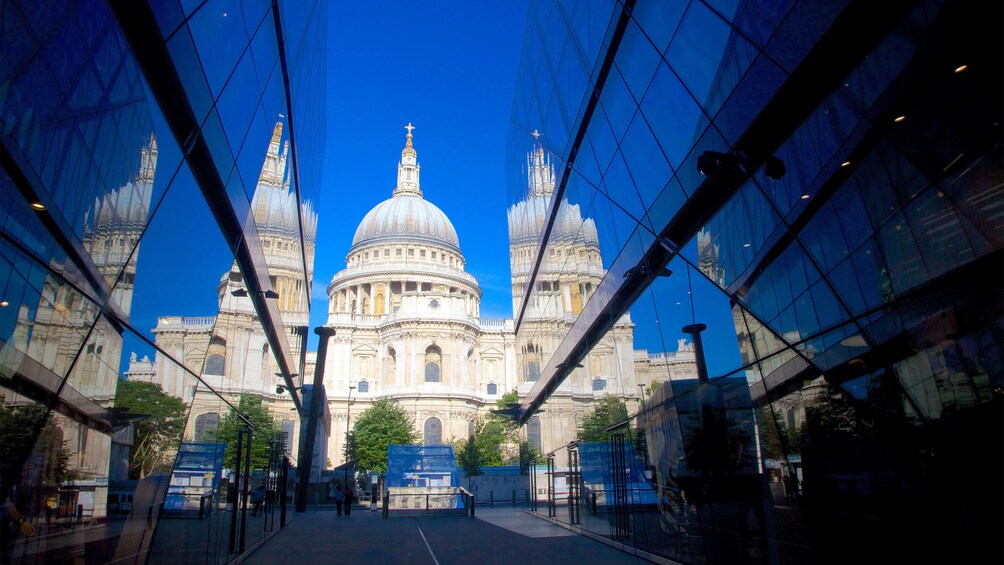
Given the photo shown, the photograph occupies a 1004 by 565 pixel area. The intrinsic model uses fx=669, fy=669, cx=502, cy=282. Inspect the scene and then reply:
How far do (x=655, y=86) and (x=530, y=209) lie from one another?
15.5 meters

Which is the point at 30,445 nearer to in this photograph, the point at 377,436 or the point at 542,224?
the point at 542,224

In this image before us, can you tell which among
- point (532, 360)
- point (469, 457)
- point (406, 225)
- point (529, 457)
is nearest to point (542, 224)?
point (532, 360)

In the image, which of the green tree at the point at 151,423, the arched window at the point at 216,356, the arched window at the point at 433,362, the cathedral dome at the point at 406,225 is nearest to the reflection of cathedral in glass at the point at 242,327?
the arched window at the point at 216,356

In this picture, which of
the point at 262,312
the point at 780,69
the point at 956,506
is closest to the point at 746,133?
the point at 780,69

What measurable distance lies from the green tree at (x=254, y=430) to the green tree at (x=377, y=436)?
5500 centimetres

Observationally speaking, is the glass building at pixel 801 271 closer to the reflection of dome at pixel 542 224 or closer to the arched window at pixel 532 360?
the reflection of dome at pixel 542 224

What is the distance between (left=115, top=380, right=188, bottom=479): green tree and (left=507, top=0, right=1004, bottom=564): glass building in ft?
Result: 19.9

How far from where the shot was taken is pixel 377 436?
71.5m

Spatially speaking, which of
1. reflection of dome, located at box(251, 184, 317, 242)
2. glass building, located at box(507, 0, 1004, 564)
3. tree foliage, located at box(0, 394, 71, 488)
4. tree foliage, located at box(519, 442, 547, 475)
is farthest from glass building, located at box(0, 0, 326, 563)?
tree foliage, located at box(519, 442, 547, 475)

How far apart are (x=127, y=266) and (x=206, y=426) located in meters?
3.79

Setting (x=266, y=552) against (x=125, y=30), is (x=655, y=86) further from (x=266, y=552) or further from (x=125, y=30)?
(x=266, y=552)

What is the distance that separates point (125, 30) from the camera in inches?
218

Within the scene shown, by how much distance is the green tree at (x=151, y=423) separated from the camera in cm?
595

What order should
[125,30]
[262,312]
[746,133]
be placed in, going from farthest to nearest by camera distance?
[262,312], [746,133], [125,30]
